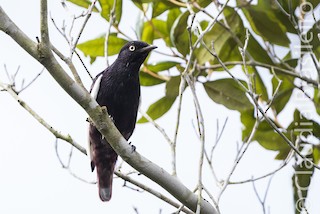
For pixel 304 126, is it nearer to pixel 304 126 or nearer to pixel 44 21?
pixel 304 126

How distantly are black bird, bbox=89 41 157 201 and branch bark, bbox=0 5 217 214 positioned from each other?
1.06 metres

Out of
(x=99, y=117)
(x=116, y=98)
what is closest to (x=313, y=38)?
(x=116, y=98)

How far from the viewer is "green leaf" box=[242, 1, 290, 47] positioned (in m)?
4.68

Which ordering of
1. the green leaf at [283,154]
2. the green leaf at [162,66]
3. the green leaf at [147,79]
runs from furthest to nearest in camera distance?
the green leaf at [147,79] → the green leaf at [162,66] → the green leaf at [283,154]

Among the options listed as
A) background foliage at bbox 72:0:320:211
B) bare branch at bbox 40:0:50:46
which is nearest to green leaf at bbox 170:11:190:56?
background foliage at bbox 72:0:320:211

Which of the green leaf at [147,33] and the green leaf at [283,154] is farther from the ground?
the green leaf at [147,33]

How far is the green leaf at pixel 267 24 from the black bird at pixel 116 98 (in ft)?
2.47

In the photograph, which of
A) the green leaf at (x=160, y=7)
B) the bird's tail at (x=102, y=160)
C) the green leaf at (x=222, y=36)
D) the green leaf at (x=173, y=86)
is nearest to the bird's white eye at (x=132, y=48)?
the green leaf at (x=160, y=7)

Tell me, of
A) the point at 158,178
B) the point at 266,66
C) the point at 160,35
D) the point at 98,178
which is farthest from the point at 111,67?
the point at 158,178

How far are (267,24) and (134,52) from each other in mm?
989

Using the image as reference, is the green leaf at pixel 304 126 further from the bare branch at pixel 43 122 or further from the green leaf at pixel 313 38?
the bare branch at pixel 43 122

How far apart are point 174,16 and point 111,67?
0.61m

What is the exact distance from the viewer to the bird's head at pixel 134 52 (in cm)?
495

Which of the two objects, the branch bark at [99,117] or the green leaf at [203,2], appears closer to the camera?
the branch bark at [99,117]
